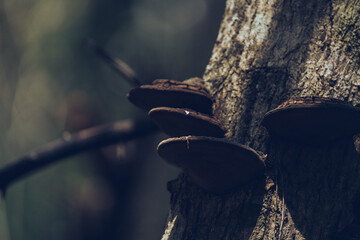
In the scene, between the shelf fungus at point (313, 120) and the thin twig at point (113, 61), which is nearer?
the shelf fungus at point (313, 120)

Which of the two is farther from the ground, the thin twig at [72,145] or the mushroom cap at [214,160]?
the mushroom cap at [214,160]

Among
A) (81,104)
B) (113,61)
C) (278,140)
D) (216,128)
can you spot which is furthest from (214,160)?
(81,104)

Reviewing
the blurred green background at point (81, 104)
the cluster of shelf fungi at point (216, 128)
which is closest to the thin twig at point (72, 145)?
the cluster of shelf fungi at point (216, 128)

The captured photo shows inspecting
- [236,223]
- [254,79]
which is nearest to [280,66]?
[254,79]

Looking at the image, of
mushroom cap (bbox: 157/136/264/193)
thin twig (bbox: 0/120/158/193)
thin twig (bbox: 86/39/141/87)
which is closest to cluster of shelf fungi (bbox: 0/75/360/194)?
mushroom cap (bbox: 157/136/264/193)

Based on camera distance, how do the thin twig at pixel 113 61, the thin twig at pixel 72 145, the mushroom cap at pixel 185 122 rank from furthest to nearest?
1. the thin twig at pixel 72 145
2. the thin twig at pixel 113 61
3. the mushroom cap at pixel 185 122

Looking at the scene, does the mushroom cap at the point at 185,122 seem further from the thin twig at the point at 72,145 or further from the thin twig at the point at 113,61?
the thin twig at the point at 72,145

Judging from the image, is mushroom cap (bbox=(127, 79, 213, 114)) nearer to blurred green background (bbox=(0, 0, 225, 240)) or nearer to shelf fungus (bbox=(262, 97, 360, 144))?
shelf fungus (bbox=(262, 97, 360, 144))
